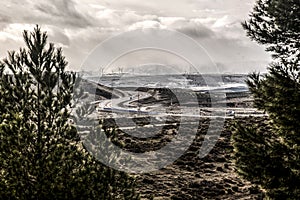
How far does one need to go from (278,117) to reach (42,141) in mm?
8343

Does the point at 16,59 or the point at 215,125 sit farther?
the point at 215,125

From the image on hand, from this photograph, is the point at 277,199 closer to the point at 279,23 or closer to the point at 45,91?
the point at 279,23

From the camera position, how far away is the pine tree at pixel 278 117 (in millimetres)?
9961

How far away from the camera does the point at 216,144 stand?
4669 centimetres

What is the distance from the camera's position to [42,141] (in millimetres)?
10398

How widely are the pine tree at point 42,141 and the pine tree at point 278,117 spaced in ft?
14.6

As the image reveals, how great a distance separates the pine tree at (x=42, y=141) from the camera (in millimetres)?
9898

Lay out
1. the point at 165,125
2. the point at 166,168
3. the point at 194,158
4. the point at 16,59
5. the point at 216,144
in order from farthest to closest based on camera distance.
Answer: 1. the point at 165,125
2. the point at 216,144
3. the point at 194,158
4. the point at 166,168
5. the point at 16,59

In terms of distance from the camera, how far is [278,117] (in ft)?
34.3

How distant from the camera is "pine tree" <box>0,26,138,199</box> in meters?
9.90

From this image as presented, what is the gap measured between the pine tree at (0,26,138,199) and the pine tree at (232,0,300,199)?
444cm

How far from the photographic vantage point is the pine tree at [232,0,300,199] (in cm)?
996

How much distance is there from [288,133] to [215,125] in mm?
54066

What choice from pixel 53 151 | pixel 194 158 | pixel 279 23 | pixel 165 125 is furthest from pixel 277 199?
pixel 165 125
